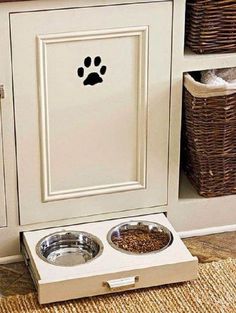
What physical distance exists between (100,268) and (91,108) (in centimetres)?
44

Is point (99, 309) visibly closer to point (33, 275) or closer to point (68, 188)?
point (33, 275)

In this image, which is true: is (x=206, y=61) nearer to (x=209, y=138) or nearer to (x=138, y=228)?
(x=209, y=138)

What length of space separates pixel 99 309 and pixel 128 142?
49 centimetres

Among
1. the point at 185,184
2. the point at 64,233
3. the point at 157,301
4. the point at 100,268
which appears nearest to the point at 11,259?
the point at 64,233

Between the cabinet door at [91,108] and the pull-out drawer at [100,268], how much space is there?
11 centimetres

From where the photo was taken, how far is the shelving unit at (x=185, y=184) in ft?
7.88

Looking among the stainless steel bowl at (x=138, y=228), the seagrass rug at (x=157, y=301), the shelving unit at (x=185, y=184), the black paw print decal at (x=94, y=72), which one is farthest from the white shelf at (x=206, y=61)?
the seagrass rug at (x=157, y=301)

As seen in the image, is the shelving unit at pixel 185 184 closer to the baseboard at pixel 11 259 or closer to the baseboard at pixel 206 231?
the baseboard at pixel 206 231

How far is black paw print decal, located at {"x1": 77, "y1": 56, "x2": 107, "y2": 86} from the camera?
7.67ft

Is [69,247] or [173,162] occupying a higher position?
[173,162]

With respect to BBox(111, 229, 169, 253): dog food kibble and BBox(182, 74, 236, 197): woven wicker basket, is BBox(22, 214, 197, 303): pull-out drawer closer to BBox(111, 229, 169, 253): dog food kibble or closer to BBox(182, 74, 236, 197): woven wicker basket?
BBox(111, 229, 169, 253): dog food kibble

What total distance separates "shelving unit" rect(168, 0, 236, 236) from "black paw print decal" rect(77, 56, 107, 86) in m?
0.21

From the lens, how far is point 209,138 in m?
2.45

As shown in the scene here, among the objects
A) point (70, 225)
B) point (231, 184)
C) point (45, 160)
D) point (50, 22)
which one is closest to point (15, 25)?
point (50, 22)
